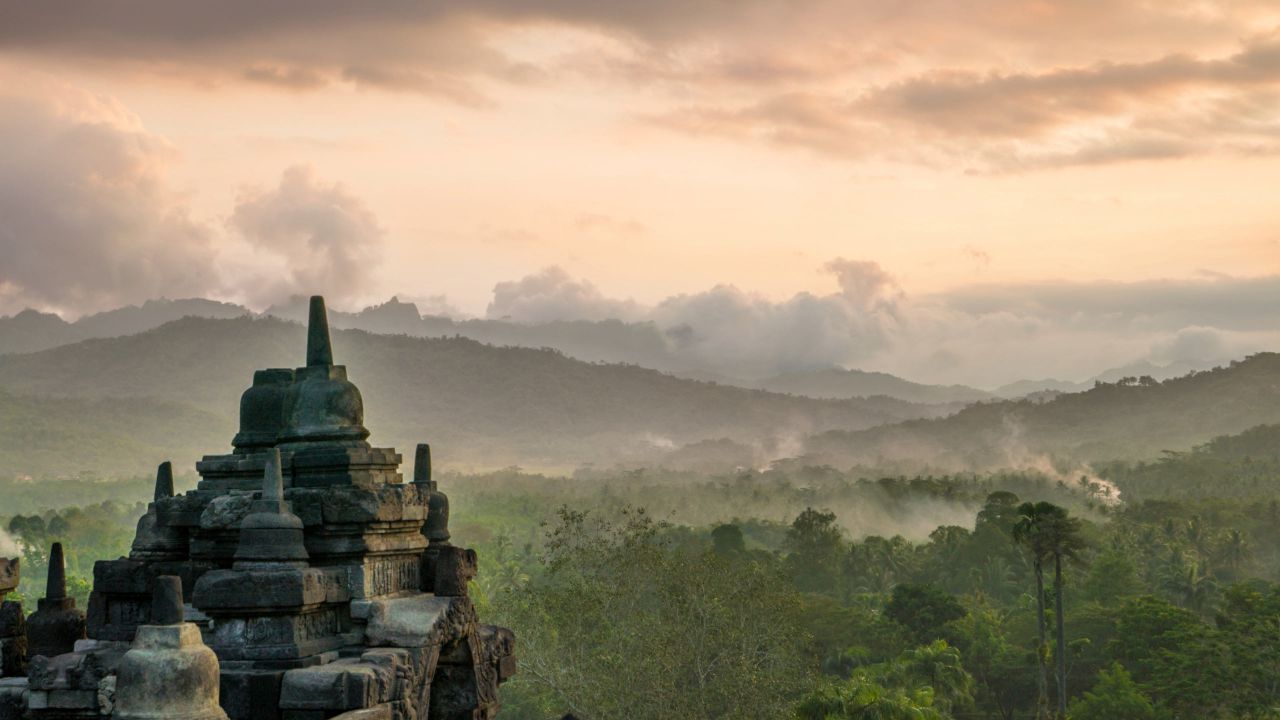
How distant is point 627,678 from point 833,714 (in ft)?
38.3

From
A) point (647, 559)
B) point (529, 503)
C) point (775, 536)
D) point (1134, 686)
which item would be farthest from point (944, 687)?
point (529, 503)

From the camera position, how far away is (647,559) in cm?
6138

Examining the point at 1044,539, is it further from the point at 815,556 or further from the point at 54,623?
the point at 54,623

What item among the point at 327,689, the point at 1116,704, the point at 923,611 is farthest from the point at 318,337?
the point at 923,611

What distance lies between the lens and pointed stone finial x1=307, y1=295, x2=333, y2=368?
627 inches

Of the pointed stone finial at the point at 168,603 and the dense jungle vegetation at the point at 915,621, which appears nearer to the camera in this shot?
the pointed stone finial at the point at 168,603

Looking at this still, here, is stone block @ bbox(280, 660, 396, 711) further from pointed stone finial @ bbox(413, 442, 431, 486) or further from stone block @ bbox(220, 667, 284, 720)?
pointed stone finial @ bbox(413, 442, 431, 486)

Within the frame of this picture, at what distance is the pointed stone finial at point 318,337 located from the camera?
15914 mm

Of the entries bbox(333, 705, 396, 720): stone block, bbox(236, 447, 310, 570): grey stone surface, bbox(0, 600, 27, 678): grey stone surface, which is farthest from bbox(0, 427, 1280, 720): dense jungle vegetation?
bbox(236, 447, 310, 570): grey stone surface

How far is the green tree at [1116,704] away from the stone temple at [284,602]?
50830 millimetres

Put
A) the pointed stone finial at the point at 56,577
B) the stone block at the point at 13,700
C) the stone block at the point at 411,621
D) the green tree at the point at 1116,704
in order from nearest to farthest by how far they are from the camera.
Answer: the stone block at the point at 13,700 < the stone block at the point at 411,621 < the pointed stone finial at the point at 56,577 < the green tree at the point at 1116,704

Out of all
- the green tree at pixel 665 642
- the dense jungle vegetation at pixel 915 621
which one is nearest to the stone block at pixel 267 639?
the dense jungle vegetation at pixel 915 621

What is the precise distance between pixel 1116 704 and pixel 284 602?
2182 inches

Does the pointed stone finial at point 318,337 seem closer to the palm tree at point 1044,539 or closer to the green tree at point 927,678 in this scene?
the green tree at point 927,678
